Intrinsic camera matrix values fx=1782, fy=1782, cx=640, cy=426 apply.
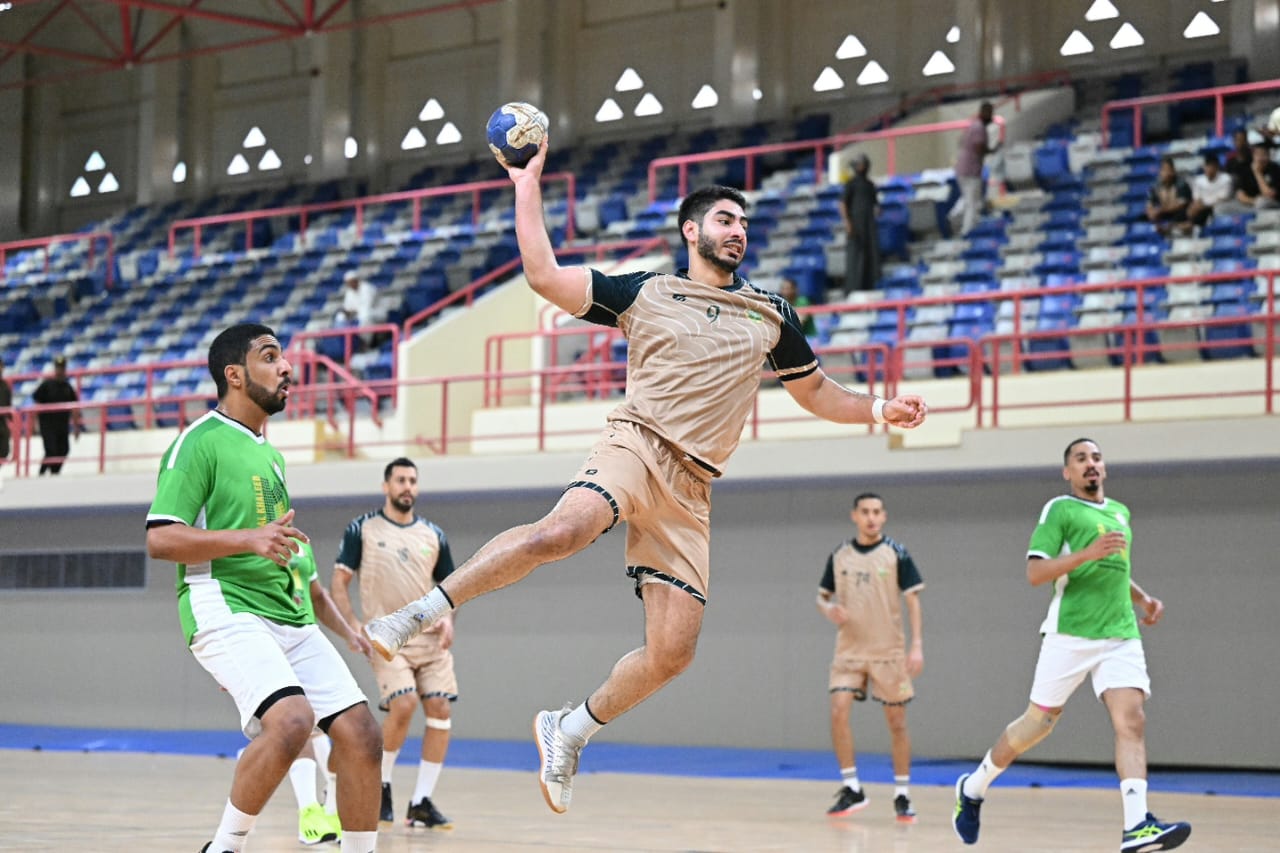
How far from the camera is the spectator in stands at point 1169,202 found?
18.2 meters

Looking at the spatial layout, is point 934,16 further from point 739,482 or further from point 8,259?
point 8,259

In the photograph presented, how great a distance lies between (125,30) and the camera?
1198 inches

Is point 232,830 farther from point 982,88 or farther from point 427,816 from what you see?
point 982,88

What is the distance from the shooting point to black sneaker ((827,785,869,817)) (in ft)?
36.4

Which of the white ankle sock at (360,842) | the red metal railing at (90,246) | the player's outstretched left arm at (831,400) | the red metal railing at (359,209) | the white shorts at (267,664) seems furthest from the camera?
the red metal railing at (90,246)

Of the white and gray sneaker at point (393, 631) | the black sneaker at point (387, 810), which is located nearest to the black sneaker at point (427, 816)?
the black sneaker at point (387, 810)

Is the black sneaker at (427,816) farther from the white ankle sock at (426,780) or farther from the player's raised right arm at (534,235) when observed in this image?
the player's raised right arm at (534,235)

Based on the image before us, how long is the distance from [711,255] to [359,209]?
2180 cm

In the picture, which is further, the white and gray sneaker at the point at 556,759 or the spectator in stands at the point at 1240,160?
the spectator in stands at the point at 1240,160

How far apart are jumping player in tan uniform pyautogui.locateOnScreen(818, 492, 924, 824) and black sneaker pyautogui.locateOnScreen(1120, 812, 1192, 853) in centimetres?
342

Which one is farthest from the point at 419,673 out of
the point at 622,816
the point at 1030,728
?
the point at 1030,728

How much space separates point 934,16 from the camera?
26.8 meters

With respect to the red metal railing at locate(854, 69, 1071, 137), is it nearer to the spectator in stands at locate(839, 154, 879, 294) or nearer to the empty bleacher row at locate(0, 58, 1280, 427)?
the empty bleacher row at locate(0, 58, 1280, 427)

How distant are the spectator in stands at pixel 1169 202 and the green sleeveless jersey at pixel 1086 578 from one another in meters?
9.82
